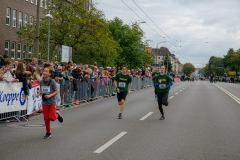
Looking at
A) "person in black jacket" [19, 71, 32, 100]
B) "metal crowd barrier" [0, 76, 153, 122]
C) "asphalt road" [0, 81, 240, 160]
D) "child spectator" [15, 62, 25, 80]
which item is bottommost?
"asphalt road" [0, 81, 240, 160]

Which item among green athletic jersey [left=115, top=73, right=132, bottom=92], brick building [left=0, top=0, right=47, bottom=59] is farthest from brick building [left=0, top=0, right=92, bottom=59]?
green athletic jersey [left=115, top=73, right=132, bottom=92]

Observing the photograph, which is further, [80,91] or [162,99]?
[80,91]

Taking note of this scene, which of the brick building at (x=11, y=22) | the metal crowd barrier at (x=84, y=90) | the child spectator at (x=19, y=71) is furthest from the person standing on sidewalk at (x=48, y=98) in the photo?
the brick building at (x=11, y=22)

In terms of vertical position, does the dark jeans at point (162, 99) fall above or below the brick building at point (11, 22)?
below

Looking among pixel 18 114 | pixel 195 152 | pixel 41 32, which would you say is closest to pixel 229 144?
pixel 195 152

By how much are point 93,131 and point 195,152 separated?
122 inches

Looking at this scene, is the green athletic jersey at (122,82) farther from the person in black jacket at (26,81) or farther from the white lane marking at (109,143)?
the white lane marking at (109,143)

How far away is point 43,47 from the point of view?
38094 millimetres

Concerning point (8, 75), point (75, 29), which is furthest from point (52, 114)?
point (75, 29)

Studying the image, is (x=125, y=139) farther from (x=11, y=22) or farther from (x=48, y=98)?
(x=11, y=22)

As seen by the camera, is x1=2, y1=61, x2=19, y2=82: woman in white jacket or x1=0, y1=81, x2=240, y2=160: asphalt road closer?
x1=0, y1=81, x2=240, y2=160: asphalt road

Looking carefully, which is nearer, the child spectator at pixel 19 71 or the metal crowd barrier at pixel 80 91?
the child spectator at pixel 19 71

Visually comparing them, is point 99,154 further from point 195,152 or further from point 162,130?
point 162,130

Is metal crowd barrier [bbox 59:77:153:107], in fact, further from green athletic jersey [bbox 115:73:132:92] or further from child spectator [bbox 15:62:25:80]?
green athletic jersey [bbox 115:73:132:92]
